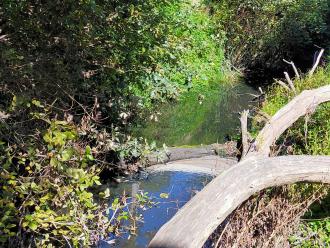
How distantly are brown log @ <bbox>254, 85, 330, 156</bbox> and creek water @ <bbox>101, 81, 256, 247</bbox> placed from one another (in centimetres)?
92

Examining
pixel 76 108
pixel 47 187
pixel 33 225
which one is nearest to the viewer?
pixel 33 225

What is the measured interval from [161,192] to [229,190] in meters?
4.51

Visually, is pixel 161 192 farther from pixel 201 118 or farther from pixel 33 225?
pixel 201 118

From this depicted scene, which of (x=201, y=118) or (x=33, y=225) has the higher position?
(x=33, y=225)

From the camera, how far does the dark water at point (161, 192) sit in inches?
276

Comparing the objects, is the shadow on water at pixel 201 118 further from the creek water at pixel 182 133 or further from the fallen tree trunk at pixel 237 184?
the fallen tree trunk at pixel 237 184

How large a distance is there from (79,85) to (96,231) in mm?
2252

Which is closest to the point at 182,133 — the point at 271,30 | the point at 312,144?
the point at 312,144

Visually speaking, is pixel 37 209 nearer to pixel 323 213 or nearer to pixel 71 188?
pixel 71 188

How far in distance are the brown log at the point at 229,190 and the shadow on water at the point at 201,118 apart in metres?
5.08

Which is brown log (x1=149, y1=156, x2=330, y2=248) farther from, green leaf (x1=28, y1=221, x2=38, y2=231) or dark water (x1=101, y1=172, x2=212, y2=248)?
dark water (x1=101, y1=172, x2=212, y2=248)

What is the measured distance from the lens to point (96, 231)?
5051 millimetres

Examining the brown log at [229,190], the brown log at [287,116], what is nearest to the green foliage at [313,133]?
the brown log at [287,116]

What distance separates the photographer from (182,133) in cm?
1202
